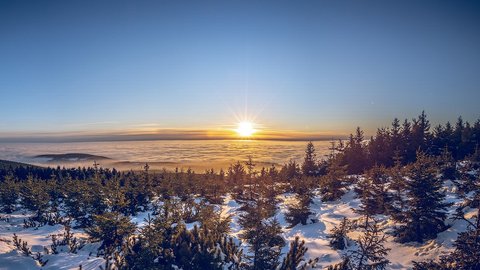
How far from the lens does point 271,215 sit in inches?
908

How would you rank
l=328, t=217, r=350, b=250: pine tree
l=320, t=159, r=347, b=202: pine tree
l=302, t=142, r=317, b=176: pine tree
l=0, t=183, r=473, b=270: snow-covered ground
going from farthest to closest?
1. l=302, t=142, r=317, b=176: pine tree
2. l=320, t=159, r=347, b=202: pine tree
3. l=328, t=217, r=350, b=250: pine tree
4. l=0, t=183, r=473, b=270: snow-covered ground

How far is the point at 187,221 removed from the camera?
2425 centimetres

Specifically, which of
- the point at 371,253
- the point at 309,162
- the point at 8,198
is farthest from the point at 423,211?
the point at 8,198

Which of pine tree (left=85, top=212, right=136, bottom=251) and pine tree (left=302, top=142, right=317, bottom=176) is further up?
pine tree (left=85, top=212, right=136, bottom=251)

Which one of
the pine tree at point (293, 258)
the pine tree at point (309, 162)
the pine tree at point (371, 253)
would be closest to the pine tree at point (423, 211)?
the pine tree at point (371, 253)

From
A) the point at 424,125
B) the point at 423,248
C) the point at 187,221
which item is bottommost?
the point at 187,221

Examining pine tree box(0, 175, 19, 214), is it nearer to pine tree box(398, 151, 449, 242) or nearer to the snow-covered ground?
the snow-covered ground

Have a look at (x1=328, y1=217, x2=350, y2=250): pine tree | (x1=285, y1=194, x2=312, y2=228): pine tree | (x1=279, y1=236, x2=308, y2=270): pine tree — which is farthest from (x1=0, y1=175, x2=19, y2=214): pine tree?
(x1=328, y1=217, x2=350, y2=250): pine tree

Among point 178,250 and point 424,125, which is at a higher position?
point 424,125

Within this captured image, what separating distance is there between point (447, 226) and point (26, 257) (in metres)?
22.6

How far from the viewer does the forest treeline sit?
10.6 meters

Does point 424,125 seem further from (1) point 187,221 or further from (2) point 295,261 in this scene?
(2) point 295,261

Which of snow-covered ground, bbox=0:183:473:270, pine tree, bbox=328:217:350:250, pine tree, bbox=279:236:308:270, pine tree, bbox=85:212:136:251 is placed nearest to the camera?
pine tree, bbox=279:236:308:270

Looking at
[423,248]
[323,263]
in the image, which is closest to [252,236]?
[323,263]
